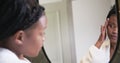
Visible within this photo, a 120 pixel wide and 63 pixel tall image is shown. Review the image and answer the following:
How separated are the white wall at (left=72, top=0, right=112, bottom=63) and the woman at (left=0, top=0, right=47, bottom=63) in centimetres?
36

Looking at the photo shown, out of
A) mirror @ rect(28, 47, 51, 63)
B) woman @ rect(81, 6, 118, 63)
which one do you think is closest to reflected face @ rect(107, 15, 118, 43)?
woman @ rect(81, 6, 118, 63)

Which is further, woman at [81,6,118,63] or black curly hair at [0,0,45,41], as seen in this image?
woman at [81,6,118,63]

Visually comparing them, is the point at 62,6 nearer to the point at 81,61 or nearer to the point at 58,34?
the point at 58,34

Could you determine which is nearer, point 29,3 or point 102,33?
point 29,3

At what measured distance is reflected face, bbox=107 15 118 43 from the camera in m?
0.74

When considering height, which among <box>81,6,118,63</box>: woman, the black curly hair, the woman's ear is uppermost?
the black curly hair

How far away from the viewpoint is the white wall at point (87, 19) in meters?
0.71

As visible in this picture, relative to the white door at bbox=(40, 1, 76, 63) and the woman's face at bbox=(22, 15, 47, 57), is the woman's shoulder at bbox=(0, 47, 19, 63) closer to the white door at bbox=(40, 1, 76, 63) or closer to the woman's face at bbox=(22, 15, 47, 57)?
the woman's face at bbox=(22, 15, 47, 57)

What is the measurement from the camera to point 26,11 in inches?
13.8

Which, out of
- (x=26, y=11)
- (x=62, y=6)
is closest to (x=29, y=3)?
(x=26, y=11)

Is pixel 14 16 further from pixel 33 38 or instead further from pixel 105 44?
pixel 105 44

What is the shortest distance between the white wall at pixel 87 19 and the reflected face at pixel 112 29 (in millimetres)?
29

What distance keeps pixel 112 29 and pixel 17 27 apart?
18.3 inches

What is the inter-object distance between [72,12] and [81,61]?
0.18 metres
